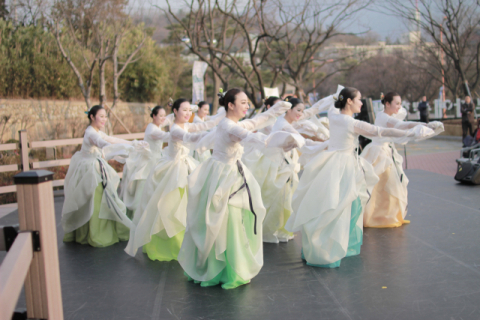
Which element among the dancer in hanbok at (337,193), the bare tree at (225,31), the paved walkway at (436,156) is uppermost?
the bare tree at (225,31)

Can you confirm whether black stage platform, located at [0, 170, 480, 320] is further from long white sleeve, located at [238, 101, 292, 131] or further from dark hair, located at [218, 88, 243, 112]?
dark hair, located at [218, 88, 243, 112]

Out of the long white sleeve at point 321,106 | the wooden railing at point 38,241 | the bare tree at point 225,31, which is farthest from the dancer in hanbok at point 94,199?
the bare tree at point 225,31

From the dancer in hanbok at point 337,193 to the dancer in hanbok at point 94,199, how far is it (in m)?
2.16

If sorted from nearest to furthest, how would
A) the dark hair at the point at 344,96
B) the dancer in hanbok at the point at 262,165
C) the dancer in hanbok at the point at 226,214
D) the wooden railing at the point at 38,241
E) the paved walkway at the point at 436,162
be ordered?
the wooden railing at the point at 38,241
the dancer in hanbok at the point at 226,214
the dark hair at the point at 344,96
the dancer in hanbok at the point at 262,165
the paved walkway at the point at 436,162

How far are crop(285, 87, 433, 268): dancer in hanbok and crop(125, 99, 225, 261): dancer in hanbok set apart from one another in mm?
1096

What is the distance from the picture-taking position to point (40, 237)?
1650 millimetres

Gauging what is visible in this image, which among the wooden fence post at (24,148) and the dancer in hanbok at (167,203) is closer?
the dancer in hanbok at (167,203)

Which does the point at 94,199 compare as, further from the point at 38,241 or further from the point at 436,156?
the point at 436,156

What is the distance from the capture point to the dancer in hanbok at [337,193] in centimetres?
395

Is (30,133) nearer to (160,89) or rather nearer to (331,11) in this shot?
(160,89)

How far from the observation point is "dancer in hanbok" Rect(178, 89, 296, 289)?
352 centimetres

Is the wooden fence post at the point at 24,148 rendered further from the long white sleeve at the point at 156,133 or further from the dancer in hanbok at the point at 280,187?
the dancer in hanbok at the point at 280,187

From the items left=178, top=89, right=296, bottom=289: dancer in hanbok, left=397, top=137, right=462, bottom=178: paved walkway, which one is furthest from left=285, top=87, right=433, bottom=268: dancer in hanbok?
left=397, top=137, right=462, bottom=178: paved walkway

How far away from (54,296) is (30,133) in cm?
1434
